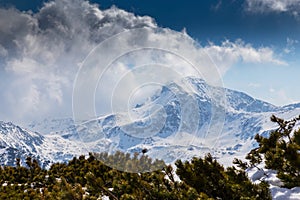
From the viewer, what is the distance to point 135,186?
8.78 m

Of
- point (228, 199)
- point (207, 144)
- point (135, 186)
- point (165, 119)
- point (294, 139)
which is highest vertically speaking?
point (165, 119)

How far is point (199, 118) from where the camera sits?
8.41 m

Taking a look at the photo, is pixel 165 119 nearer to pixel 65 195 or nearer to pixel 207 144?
pixel 207 144

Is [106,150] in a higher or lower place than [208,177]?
higher

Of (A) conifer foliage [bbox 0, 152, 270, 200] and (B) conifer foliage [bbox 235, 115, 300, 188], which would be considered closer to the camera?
(B) conifer foliage [bbox 235, 115, 300, 188]

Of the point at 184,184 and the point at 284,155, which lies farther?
the point at 184,184

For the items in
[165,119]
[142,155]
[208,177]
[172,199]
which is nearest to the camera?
[172,199]

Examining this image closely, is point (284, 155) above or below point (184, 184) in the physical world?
below

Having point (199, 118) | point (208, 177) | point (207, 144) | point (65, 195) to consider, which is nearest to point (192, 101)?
point (199, 118)

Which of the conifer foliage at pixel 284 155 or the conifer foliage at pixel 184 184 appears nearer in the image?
the conifer foliage at pixel 284 155

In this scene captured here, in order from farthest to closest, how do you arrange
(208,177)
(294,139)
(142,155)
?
(142,155) < (208,177) < (294,139)

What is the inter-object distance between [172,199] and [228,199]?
4.19 ft

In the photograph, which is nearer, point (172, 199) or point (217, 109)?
point (172, 199)

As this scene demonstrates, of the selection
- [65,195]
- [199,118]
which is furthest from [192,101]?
[65,195]
